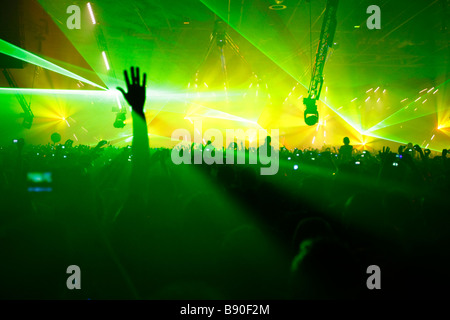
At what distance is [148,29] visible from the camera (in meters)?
8.63

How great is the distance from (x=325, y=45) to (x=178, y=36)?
196 inches

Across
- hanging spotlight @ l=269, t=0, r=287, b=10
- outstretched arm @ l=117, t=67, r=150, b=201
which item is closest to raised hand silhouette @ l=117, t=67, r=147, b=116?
outstretched arm @ l=117, t=67, r=150, b=201

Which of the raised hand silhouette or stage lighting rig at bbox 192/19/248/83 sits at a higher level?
stage lighting rig at bbox 192/19/248/83

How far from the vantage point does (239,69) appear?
12.4 metres

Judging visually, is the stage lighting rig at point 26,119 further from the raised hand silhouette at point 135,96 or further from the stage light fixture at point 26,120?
the raised hand silhouette at point 135,96

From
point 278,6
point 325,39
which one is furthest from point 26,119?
point 325,39

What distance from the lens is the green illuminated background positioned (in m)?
7.32

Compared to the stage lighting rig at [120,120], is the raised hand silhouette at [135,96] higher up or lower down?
lower down

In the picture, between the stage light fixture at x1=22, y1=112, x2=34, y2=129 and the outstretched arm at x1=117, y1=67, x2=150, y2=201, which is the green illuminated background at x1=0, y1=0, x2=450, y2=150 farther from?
the outstretched arm at x1=117, y1=67, x2=150, y2=201

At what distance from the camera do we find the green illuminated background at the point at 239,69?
7.32 m

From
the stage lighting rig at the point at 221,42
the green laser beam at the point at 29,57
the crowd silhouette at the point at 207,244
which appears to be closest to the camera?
the crowd silhouette at the point at 207,244

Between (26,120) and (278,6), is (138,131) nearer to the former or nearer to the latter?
(278,6)

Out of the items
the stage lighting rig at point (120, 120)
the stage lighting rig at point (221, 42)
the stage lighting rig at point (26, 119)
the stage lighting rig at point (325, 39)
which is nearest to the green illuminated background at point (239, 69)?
the stage lighting rig at point (221, 42)
